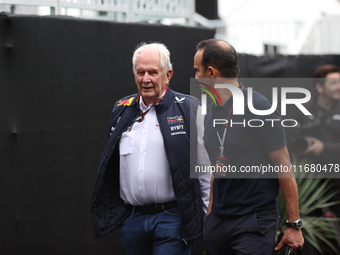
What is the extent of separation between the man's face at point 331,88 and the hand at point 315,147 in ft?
2.41

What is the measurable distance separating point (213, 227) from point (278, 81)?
17.7ft

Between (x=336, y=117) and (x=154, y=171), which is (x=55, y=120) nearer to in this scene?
(x=154, y=171)

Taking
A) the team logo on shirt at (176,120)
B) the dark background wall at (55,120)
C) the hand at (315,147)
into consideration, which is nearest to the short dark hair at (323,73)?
the hand at (315,147)

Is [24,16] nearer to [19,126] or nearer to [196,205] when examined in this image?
[19,126]

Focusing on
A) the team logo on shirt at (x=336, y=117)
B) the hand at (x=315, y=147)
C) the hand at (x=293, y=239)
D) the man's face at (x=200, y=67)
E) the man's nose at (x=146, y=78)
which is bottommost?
the hand at (x=293, y=239)

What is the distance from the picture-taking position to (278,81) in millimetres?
8008

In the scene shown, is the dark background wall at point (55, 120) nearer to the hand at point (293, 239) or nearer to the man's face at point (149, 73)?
the man's face at point (149, 73)

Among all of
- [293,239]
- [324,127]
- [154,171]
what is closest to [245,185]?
[293,239]

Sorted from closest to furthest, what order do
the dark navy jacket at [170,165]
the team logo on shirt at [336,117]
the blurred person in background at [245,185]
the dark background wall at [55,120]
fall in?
the blurred person in background at [245,185] → the dark navy jacket at [170,165] → the dark background wall at [55,120] → the team logo on shirt at [336,117]

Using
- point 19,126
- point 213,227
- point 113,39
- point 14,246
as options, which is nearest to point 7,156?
point 19,126

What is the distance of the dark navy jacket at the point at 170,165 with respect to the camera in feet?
10.5

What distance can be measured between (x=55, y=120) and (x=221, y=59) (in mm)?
2097

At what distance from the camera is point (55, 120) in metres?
4.44

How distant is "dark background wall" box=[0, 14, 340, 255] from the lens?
419 cm
